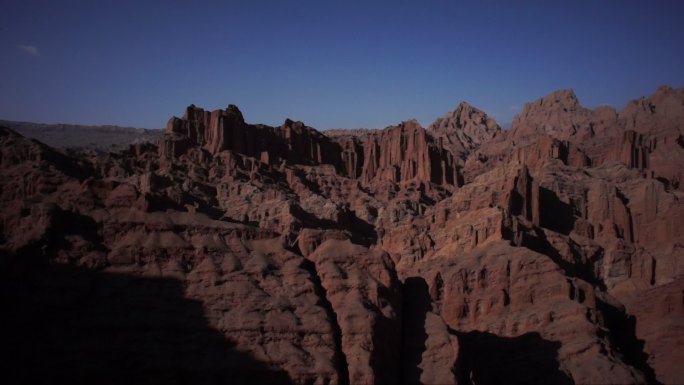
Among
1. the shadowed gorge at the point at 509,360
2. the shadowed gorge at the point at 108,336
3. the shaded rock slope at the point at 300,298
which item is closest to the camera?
the shadowed gorge at the point at 108,336

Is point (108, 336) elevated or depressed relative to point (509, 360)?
depressed

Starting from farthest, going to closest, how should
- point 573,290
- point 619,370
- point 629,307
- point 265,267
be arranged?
point 629,307
point 573,290
point 619,370
point 265,267

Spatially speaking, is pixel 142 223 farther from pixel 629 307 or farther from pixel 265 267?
pixel 629 307

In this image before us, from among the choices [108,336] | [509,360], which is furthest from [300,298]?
[509,360]

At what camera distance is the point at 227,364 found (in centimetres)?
7162

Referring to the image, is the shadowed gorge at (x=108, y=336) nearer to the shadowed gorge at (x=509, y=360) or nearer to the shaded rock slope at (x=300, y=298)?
the shaded rock slope at (x=300, y=298)

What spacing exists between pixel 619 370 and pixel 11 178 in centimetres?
6839

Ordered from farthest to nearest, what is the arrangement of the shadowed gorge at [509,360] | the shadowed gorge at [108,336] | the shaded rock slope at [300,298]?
the shadowed gorge at [509,360], the shaded rock slope at [300,298], the shadowed gorge at [108,336]

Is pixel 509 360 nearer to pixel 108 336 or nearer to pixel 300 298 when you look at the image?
pixel 300 298

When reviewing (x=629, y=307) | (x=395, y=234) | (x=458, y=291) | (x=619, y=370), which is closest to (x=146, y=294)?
(x=458, y=291)

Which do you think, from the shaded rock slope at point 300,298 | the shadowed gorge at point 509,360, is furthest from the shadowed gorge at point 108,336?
the shadowed gorge at point 509,360

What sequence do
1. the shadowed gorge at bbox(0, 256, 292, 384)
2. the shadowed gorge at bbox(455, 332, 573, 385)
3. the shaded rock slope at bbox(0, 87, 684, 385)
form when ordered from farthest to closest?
1. the shadowed gorge at bbox(455, 332, 573, 385)
2. the shaded rock slope at bbox(0, 87, 684, 385)
3. the shadowed gorge at bbox(0, 256, 292, 384)

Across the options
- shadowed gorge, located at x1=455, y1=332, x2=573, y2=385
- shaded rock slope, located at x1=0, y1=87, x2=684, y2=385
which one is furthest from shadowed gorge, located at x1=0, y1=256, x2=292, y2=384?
shadowed gorge, located at x1=455, y1=332, x2=573, y2=385

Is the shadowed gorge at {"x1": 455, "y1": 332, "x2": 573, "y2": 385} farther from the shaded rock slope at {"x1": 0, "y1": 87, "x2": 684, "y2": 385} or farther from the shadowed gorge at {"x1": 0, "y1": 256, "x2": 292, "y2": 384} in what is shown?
the shadowed gorge at {"x1": 0, "y1": 256, "x2": 292, "y2": 384}
